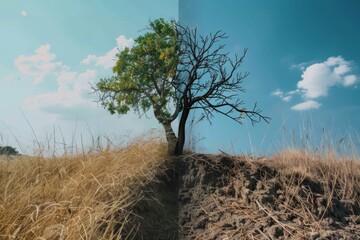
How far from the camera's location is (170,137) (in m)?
4.09

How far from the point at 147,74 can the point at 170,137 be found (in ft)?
2.20

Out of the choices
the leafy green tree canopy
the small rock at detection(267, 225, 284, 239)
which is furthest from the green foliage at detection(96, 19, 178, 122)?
the small rock at detection(267, 225, 284, 239)

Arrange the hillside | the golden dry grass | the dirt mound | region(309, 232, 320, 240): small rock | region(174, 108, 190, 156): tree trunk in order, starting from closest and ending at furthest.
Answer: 1. the golden dry grass
2. the hillside
3. region(309, 232, 320, 240): small rock
4. the dirt mound
5. region(174, 108, 190, 156): tree trunk

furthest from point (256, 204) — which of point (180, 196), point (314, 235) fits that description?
point (180, 196)

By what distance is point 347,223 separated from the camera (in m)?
3.28

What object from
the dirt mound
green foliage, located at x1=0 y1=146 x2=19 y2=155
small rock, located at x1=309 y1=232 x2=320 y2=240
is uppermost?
green foliage, located at x1=0 y1=146 x2=19 y2=155

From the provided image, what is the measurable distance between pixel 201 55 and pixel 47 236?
2442mm

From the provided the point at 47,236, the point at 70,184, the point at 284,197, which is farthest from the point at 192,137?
the point at 47,236

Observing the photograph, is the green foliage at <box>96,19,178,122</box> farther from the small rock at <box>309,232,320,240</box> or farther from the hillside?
the small rock at <box>309,232,320,240</box>

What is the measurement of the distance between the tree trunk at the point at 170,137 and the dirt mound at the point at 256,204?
0.27 meters

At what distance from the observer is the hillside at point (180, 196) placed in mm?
2635

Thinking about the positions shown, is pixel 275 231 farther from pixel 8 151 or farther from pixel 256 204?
pixel 8 151

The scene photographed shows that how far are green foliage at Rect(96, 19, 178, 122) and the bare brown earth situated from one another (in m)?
0.75

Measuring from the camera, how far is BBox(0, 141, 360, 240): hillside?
2.63 metres
